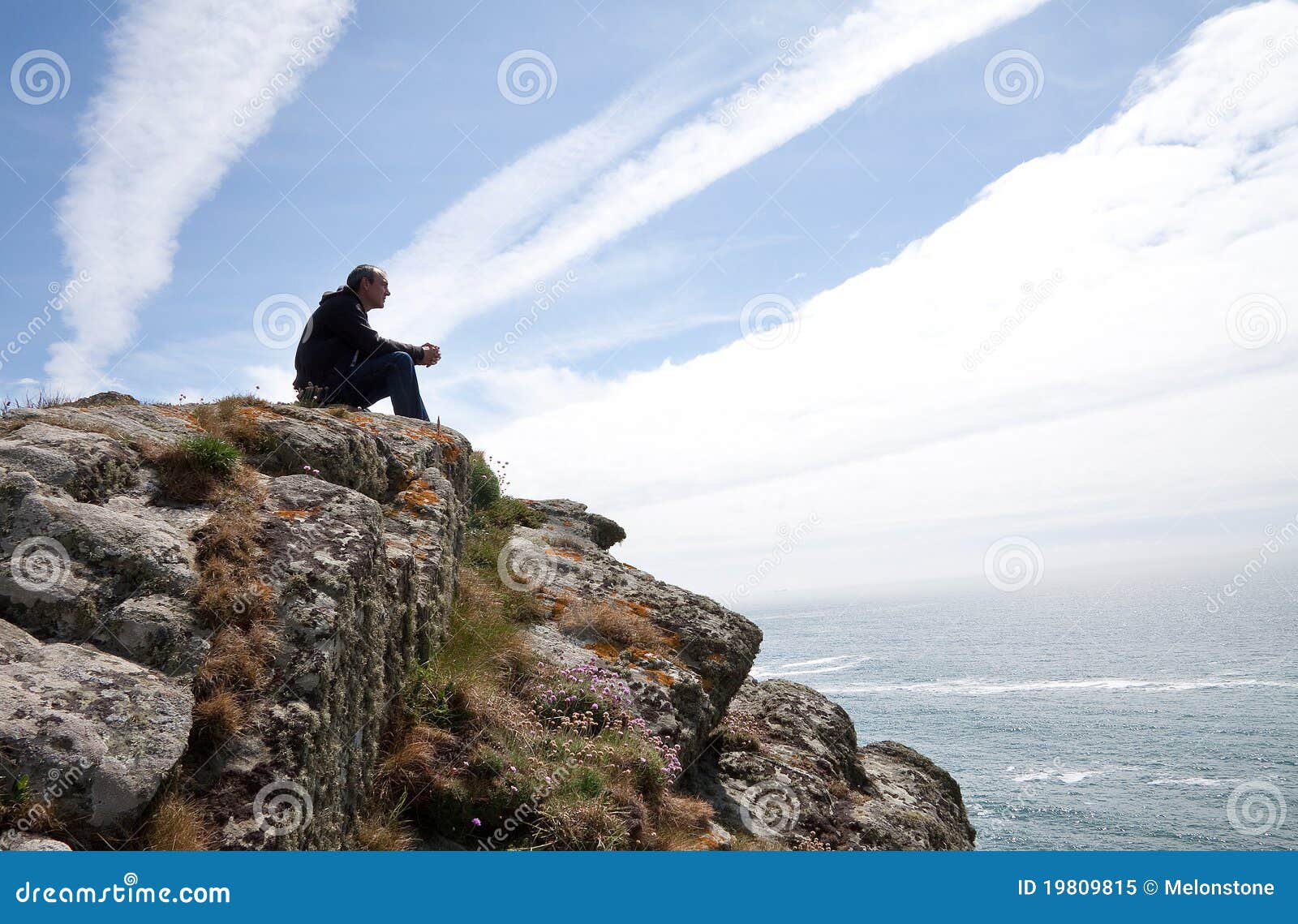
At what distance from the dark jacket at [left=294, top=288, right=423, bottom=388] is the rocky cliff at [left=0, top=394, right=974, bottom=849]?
→ 1.16 m

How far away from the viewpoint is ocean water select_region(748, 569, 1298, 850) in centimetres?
5709

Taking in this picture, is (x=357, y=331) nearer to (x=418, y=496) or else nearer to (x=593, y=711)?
(x=418, y=496)

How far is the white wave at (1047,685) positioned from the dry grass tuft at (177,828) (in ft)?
374

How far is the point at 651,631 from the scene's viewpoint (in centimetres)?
906

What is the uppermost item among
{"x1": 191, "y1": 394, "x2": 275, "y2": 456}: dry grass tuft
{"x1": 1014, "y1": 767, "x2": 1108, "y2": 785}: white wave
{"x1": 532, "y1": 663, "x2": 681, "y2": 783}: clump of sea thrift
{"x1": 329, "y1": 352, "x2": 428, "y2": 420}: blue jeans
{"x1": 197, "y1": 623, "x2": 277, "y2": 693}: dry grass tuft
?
{"x1": 1014, "y1": 767, "x2": 1108, "y2": 785}: white wave

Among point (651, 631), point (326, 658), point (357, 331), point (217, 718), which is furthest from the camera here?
point (357, 331)

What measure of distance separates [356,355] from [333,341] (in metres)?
0.35

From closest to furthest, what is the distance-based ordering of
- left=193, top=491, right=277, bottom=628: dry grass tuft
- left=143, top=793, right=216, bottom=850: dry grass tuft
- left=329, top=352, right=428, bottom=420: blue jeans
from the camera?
left=143, top=793, right=216, bottom=850: dry grass tuft → left=193, top=491, right=277, bottom=628: dry grass tuft → left=329, top=352, right=428, bottom=420: blue jeans

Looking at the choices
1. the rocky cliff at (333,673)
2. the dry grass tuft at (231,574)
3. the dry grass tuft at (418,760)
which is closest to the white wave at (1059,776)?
the rocky cliff at (333,673)
